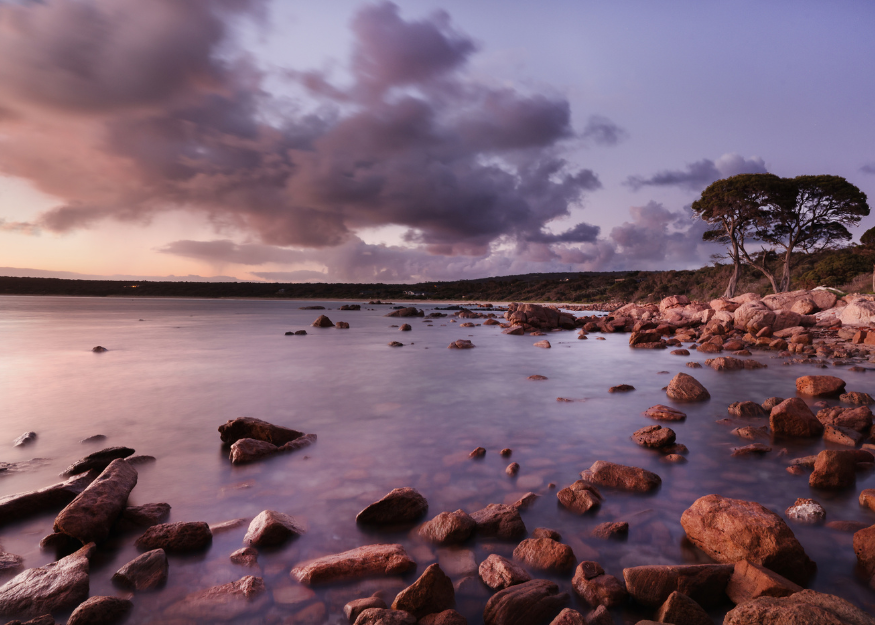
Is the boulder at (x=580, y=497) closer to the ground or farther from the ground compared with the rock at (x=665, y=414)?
farther from the ground

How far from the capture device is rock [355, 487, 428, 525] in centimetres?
423

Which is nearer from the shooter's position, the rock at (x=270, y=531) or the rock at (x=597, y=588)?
the rock at (x=597, y=588)

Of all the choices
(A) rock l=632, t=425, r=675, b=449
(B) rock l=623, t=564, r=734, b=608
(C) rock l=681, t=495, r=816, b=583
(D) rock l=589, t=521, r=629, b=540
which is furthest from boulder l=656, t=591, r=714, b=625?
(A) rock l=632, t=425, r=675, b=449

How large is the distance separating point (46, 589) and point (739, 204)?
4787 cm

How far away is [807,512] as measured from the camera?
4.23 metres

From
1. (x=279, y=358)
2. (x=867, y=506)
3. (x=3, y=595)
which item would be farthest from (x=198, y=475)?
(x=279, y=358)

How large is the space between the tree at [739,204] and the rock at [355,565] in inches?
1788

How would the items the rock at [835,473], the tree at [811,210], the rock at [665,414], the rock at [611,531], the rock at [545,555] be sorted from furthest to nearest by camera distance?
the tree at [811,210]
the rock at [665,414]
the rock at [835,473]
the rock at [611,531]
the rock at [545,555]

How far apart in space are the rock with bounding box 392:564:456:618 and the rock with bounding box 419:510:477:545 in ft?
2.68

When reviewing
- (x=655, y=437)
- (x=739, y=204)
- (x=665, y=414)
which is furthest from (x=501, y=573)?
(x=739, y=204)

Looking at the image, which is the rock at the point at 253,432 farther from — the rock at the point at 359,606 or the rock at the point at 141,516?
the rock at the point at 359,606

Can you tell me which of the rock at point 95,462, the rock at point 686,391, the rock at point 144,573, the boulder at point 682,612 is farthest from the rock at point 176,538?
the rock at point 686,391

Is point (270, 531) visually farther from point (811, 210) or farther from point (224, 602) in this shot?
point (811, 210)

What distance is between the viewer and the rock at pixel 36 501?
413 cm
